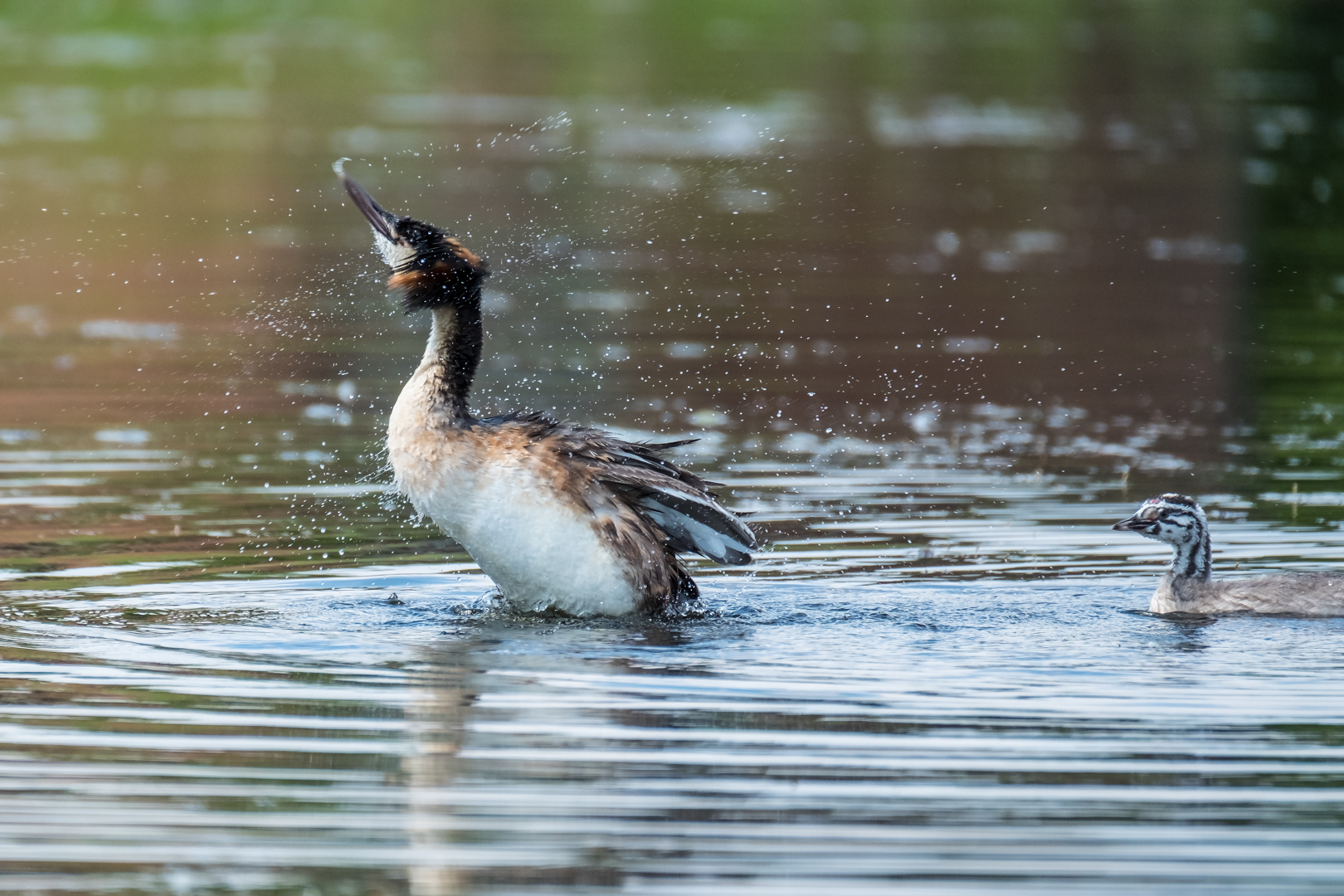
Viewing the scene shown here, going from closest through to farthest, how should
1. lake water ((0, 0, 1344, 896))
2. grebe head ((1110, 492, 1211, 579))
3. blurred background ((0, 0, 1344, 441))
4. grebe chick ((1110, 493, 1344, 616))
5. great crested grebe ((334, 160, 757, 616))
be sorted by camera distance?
lake water ((0, 0, 1344, 896)), great crested grebe ((334, 160, 757, 616)), grebe chick ((1110, 493, 1344, 616)), grebe head ((1110, 492, 1211, 579)), blurred background ((0, 0, 1344, 441))

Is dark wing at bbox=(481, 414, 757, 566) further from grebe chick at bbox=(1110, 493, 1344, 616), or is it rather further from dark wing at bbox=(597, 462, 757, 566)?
grebe chick at bbox=(1110, 493, 1344, 616)

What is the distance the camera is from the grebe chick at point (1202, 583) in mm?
10109

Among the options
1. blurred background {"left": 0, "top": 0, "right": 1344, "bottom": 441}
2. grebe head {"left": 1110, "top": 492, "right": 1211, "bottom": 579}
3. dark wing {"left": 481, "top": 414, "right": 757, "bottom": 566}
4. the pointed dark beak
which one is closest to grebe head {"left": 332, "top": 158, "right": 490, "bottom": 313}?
the pointed dark beak

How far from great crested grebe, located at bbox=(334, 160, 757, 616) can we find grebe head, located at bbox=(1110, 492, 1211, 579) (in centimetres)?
206

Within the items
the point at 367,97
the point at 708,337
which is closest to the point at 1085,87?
the point at 367,97

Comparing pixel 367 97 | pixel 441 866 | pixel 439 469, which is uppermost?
pixel 367 97

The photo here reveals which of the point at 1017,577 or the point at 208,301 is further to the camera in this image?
the point at 208,301

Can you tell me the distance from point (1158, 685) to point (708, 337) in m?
10.0

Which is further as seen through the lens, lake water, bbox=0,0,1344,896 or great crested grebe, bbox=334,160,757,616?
great crested grebe, bbox=334,160,757,616

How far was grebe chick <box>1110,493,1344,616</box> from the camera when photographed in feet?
33.2

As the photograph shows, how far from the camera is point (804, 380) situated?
1678 cm

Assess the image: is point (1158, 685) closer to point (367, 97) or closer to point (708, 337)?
point (708, 337)

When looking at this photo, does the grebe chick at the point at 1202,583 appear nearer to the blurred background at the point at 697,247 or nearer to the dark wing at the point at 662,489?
the dark wing at the point at 662,489

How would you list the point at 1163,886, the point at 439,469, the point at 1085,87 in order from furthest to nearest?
the point at 1085,87, the point at 439,469, the point at 1163,886
